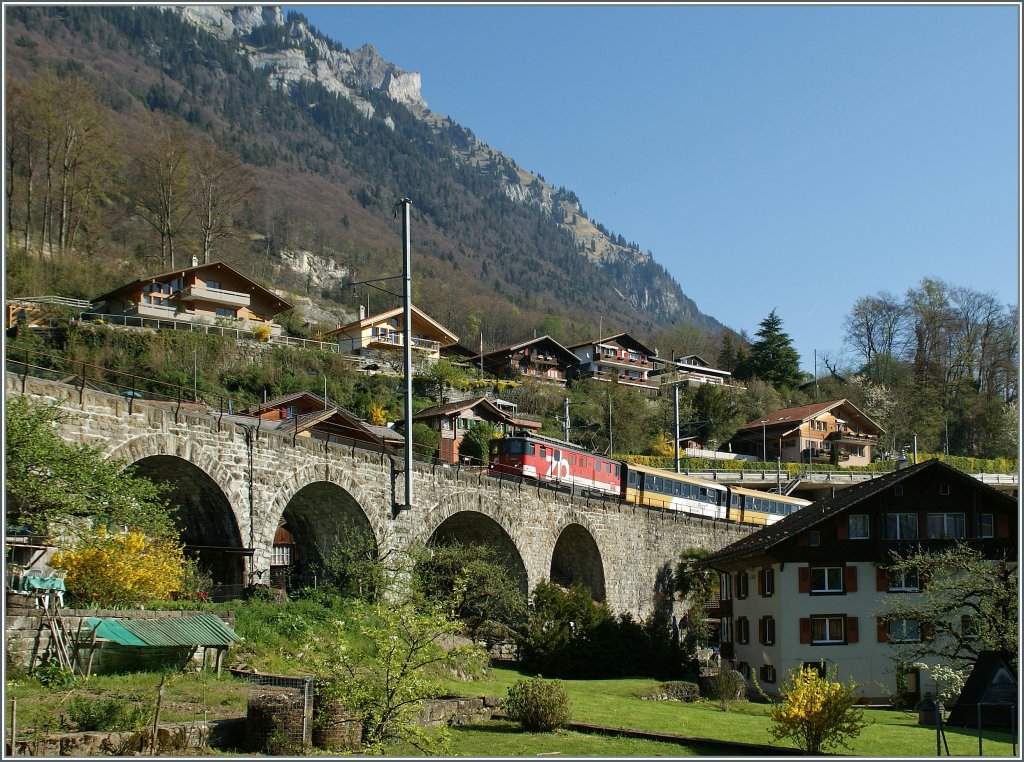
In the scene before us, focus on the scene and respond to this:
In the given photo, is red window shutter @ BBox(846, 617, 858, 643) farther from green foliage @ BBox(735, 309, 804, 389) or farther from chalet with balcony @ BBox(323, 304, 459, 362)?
green foliage @ BBox(735, 309, 804, 389)

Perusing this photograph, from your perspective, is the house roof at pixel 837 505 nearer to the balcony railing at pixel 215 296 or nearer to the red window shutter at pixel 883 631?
the red window shutter at pixel 883 631

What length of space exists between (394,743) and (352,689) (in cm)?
122

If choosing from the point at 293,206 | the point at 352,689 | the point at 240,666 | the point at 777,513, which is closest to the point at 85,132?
the point at 777,513

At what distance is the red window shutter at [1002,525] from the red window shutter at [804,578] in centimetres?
646

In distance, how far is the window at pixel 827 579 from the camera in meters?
35.0

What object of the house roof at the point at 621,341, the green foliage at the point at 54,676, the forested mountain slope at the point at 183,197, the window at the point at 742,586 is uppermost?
the forested mountain slope at the point at 183,197

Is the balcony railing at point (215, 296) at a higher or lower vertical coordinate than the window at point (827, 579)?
higher

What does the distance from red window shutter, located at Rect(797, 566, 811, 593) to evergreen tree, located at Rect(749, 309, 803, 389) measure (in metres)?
70.5

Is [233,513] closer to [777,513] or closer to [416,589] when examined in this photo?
[416,589]

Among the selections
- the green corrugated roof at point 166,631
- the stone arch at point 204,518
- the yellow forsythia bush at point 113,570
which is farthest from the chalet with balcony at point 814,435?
the green corrugated roof at point 166,631

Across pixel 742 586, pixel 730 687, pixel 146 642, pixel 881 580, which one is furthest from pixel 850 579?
pixel 146 642

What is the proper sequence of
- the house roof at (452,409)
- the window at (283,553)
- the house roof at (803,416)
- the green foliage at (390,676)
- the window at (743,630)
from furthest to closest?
1. the house roof at (803,416)
2. the house roof at (452,409)
3. the window at (743,630)
4. the window at (283,553)
5. the green foliage at (390,676)

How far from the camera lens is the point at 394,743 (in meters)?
17.4

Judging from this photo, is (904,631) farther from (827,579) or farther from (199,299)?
(199,299)
